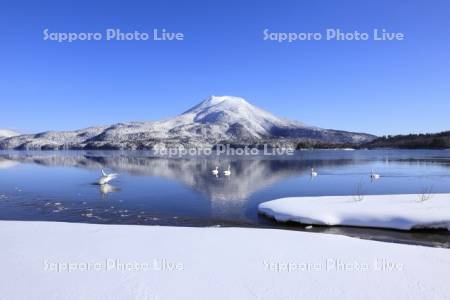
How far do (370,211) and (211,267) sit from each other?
36.2 ft

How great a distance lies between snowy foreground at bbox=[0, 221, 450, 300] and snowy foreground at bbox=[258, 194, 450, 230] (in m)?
4.76

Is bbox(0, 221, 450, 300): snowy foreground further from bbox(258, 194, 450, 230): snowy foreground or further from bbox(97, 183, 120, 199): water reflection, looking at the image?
bbox(97, 183, 120, 199): water reflection

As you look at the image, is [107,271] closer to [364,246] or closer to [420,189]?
[364,246]

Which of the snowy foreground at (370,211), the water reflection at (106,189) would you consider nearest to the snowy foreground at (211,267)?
the snowy foreground at (370,211)

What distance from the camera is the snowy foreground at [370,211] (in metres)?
16.2

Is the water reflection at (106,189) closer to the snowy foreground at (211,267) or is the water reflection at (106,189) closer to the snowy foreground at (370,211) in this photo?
the snowy foreground at (370,211)

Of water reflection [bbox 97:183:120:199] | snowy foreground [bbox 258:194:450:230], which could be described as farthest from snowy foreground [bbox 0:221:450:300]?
water reflection [bbox 97:183:120:199]

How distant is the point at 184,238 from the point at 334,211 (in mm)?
8726

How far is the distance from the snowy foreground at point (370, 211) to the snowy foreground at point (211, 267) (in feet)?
15.6

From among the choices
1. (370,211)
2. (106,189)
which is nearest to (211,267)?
(370,211)

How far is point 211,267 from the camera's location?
29.5ft

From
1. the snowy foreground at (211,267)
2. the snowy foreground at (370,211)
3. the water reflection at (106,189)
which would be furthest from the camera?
the water reflection at (106,189)

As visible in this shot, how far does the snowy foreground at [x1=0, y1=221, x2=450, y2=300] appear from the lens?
7.49m

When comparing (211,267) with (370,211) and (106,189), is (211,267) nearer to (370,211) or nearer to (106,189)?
(370,211)
